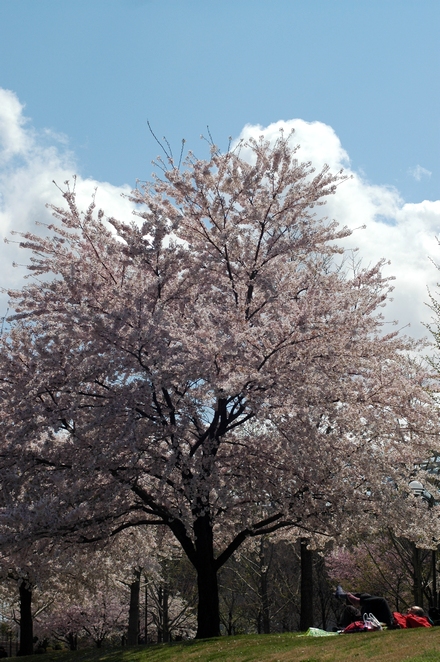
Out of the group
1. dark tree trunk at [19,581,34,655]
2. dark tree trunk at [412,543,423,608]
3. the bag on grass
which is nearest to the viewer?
the bag on grass

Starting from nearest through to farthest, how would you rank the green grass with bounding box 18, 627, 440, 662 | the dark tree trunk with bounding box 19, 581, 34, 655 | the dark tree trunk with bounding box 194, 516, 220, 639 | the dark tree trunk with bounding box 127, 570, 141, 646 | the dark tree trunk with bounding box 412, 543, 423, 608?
the green grass with bounding box 18, 627, 440, 662 < the dark tree trunk with bounding box 194, 516, 220, 639 < the dark tree trunk with bounding box 412, 543, 423, 608 < the dark tree trunk with bounding box 19, 581, 34, 655 < the dark tree trunk with bounding box 127, 570, 141, 646

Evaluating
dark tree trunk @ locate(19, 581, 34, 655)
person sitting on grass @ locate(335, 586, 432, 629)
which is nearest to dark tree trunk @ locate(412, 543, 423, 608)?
person sitting on grass @ locate(335, 586, 432, 629)

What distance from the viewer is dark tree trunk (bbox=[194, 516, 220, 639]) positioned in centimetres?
1362

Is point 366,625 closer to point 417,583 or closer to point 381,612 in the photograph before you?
point 381,612

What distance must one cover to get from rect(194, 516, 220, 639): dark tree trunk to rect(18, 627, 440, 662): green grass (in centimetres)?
68

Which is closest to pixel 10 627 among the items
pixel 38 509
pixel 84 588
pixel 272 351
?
pixel 84 588

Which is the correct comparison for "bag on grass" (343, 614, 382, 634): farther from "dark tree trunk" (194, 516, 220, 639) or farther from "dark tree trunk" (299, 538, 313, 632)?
"dark tree trunk" (299, 538, 313, 632)

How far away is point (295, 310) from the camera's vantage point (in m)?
12.0

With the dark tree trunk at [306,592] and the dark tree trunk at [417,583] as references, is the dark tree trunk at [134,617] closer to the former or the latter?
the dark tree trunk at [306,592]

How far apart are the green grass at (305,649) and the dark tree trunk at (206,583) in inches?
26.7

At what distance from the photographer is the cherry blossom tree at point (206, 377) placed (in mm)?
11930

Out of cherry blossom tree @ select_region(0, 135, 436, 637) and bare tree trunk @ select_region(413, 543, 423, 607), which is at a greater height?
cherry blossom tree @ select_region(0, 135, 436, 637)

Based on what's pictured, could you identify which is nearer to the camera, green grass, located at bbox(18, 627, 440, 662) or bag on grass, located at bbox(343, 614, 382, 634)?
green grass, located at bbox(18, 627, 440, 662)

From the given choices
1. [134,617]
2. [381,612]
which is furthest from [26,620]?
[381,612]
